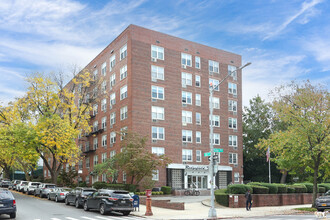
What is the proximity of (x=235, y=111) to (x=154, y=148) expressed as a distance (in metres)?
16.3

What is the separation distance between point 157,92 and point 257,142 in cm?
2409

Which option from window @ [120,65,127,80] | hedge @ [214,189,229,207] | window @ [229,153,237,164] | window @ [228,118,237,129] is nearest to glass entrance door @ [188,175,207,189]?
window @ [229,153,237,164]

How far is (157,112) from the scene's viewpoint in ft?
161

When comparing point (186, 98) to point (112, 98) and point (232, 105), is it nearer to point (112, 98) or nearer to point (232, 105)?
point (232, 105)

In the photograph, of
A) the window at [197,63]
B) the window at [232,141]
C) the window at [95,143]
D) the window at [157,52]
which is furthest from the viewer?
the window at [95,143]

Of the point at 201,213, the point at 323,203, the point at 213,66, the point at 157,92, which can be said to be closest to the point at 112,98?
the point at 157,92

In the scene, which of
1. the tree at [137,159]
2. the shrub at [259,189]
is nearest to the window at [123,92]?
the tree at [137,159]

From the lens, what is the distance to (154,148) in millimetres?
48375

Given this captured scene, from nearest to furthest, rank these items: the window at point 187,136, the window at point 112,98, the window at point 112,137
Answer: the window at point 187,136 → the window at point 112,137 → the window at point 112,98

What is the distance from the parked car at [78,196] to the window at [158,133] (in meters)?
19.4

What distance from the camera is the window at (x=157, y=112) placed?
1924 inches

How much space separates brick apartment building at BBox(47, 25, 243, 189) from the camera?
48.5m

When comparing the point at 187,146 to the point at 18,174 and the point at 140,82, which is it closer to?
the point at 140,82

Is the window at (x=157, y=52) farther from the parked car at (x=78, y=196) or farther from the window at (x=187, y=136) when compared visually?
the parked car at (x=78, y=196)
